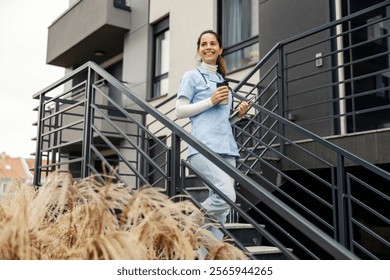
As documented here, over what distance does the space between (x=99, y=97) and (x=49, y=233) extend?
25.0 feet

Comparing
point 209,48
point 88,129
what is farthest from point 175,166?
point 88,129

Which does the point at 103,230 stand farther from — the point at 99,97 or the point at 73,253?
the point at 99,97

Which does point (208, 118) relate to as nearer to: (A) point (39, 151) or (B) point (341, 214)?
(B) point (341, 214)

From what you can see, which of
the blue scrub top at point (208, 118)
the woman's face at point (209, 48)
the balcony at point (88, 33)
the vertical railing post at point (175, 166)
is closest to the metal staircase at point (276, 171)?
A: the vertical railing post at point (175, 166)

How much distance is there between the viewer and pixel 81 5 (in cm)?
982

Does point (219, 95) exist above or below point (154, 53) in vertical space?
below

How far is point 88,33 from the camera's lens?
9.41 meters

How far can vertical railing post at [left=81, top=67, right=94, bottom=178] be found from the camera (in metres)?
3.02

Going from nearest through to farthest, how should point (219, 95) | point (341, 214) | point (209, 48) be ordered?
point (219, 95), point (209, 48), point (341, 214)

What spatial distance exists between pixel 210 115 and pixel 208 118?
0.8 inches

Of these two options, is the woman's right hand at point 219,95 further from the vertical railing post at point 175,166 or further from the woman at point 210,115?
the vertical railing post at point 175,166

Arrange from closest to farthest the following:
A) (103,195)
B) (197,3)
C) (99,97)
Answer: (103,195)
(197,3)
(99,97)

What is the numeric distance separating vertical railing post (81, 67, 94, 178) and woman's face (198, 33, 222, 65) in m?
0.99
